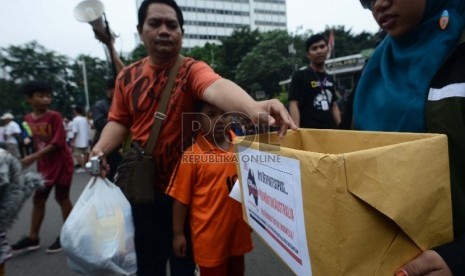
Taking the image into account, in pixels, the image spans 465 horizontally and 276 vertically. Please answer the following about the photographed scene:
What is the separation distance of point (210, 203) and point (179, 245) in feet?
0.92

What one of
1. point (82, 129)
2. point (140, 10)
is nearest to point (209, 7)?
point (82, 129)

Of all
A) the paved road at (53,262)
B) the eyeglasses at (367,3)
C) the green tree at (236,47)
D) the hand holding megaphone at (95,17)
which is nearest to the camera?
the eyeglasses at (367,3)

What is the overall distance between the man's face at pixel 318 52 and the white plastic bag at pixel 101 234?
245 centimetres

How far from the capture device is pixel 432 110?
2.90 ft

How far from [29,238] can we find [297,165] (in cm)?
365

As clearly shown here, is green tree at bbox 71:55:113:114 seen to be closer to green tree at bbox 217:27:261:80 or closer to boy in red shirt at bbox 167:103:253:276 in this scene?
green tree at bbox 217:27:261:80

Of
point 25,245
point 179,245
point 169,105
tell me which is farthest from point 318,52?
point 25,245

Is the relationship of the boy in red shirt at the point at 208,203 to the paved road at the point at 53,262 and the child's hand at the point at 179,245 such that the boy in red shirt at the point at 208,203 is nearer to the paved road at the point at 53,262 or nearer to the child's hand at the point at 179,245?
the child's hand at the point at 179,245

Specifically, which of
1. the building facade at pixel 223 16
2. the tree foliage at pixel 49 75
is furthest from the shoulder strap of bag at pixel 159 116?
the building facade at pixel 223 16

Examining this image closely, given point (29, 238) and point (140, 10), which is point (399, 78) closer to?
point (140, 10)

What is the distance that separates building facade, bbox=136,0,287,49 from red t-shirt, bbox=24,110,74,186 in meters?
62.5

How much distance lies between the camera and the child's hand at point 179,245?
177cm

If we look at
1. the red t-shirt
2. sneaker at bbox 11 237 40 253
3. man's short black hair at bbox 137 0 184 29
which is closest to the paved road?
sneaker at bbox 11 237 40 253

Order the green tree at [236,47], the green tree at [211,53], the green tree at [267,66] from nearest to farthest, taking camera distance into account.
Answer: the green tree at [267,66] → the green tree at [211,53] → the green tree at [236,47]
